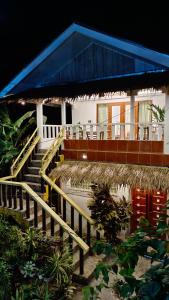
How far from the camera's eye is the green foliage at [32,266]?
4.67 meters

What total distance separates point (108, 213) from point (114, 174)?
138 cm

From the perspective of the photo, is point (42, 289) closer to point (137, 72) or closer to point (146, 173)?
point (146, 173)

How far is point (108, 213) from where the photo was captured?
669cm

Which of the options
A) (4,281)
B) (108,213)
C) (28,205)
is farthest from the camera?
(108,213)

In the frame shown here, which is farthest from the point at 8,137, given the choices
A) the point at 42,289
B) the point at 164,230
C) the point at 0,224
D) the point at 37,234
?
the point at 164,230

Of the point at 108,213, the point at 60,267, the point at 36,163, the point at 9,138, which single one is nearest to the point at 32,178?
the point at 36,163

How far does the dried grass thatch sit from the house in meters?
0.13

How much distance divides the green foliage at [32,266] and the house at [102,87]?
1373 mm

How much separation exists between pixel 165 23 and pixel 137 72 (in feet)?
9.77

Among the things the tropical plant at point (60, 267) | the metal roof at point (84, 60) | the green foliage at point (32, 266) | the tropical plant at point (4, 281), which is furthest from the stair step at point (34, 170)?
the tropical plant at point (4, 281)

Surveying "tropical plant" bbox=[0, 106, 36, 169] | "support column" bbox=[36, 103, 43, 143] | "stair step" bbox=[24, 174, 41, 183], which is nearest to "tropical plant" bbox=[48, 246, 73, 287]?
"stair step" bbox=[24, 174, 41, 183]

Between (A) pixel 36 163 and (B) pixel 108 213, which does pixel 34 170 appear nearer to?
(A) pixel 36 163

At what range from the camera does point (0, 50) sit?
9242 millimetres

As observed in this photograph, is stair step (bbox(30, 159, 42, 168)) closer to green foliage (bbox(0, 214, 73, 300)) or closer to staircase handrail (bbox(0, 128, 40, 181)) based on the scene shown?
staircase handrail (bbox(0, 128, 40, 181))
